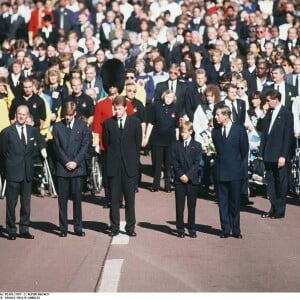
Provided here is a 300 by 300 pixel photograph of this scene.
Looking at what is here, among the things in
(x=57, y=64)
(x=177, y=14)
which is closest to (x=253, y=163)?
(x=57, y=64)

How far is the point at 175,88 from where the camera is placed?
2378 cm

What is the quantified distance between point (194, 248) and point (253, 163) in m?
5.42

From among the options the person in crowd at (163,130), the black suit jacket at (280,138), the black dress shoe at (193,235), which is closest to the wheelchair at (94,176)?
the person in crowd at (163,130)

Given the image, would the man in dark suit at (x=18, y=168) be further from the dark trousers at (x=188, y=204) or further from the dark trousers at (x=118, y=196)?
the dark trousers at (x=188, y=204)

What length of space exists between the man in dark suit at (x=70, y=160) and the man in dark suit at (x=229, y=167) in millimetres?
1937

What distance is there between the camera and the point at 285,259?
15812 millimetres

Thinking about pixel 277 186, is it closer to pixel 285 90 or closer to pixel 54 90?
pixel 285 90

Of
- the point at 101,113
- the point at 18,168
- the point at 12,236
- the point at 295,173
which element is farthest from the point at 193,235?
the point at 295,173

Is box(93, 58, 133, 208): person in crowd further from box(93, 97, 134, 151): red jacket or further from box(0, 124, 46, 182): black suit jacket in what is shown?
box(0, 124, 46, 182): black suit jacket

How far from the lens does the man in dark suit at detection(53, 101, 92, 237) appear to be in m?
17.7

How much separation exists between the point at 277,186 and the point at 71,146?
11.8 ft

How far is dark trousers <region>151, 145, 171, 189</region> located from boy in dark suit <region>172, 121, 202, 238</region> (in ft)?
14.7

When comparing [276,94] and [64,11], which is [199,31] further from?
[276,94]

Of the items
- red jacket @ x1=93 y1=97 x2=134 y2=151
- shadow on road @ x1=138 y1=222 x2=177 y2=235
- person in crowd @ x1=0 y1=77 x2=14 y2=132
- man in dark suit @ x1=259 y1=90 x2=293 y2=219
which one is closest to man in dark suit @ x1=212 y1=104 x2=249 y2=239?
shadow on road @ x1=138 y1=222 x2=177 y2=235
